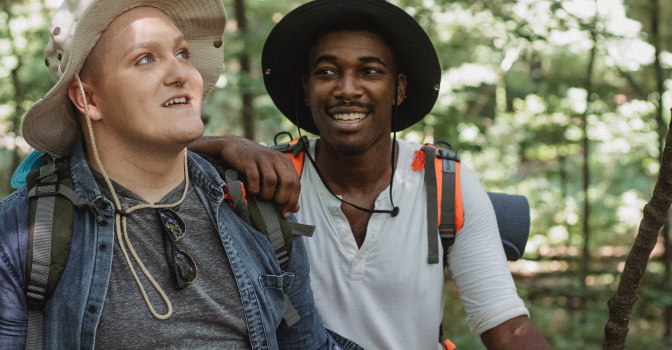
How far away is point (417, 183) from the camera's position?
2.77 m

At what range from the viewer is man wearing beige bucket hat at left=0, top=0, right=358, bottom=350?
1.57m

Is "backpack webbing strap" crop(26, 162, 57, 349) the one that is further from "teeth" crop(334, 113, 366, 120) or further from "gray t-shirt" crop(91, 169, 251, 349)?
"teeth" crop(334, 113, 366, 120)

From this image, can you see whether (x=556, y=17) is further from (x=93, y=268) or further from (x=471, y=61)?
(x=93, y=268)

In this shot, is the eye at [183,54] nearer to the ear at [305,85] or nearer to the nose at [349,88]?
the nose at [349,88]

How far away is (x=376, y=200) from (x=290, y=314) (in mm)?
921

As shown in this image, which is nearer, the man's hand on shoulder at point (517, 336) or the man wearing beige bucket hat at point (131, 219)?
the man wearing beige bucket hat at point (131, 219)

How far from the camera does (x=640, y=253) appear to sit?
1.67 metres

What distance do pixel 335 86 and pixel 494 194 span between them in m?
1.08

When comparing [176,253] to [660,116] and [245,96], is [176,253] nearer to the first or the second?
[245,96]

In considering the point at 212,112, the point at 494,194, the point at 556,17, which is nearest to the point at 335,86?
the point at 494,194

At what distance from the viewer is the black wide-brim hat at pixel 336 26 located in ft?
9.00

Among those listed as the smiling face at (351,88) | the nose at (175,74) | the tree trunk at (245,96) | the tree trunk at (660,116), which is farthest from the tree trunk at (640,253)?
the tree trunk at (245,96)

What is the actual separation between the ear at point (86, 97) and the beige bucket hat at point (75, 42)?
2cm

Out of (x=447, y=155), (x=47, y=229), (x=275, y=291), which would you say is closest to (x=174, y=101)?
(x=47, y=229)
